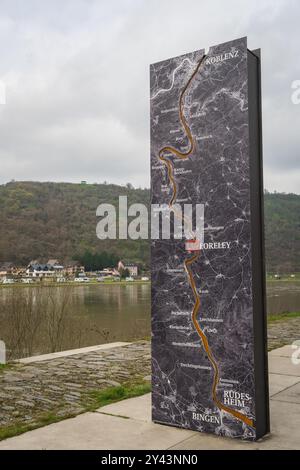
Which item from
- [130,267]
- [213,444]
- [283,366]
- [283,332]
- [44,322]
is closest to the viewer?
[213,444]

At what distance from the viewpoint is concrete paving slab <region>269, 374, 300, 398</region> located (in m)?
5.92

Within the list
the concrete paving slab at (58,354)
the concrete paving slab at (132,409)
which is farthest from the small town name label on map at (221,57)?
the concrete paving slab at (58,354)

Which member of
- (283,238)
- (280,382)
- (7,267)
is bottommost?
(280,382)

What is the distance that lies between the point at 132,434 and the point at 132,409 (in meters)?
0.83

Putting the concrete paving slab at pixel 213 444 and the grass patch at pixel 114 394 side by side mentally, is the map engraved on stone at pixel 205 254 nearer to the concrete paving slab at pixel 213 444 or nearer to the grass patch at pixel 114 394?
the concrete paving slab at pixel 213 444

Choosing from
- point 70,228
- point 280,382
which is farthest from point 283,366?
point 70,228

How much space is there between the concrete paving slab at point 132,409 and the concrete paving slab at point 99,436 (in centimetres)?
18

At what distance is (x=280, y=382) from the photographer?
6336mm

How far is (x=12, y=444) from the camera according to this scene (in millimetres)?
3986

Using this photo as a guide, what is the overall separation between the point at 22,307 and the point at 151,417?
7000mm

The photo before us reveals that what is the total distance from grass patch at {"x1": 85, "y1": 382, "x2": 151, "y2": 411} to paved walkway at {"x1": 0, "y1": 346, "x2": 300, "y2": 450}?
0.21 m

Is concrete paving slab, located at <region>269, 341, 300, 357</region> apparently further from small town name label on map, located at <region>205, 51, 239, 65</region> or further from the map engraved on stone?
small town name label on map, located at <region>205, 51, 239, 65</region>

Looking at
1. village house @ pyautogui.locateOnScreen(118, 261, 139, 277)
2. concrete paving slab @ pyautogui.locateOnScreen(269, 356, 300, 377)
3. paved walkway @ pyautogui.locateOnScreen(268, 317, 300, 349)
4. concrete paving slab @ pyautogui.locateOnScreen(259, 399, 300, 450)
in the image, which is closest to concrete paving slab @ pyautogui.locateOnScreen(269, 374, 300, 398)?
concrete paving slab @ pyautogui.locateOnScreen(269, 356, 300, 377)

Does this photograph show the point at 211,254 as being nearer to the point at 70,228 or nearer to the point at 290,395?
the point at 290,395
